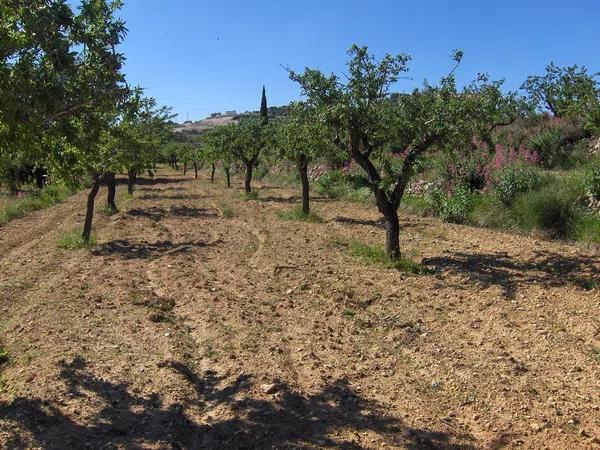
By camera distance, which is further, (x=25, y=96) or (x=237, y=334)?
(x=237, y=334)

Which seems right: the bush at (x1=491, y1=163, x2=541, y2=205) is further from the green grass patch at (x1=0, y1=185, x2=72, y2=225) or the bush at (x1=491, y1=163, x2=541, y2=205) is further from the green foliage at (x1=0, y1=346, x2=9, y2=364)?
the green grass patch at (x1=0, y1=185, x2=72, y2=225)

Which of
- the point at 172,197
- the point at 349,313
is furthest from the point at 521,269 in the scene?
the point at 172,197

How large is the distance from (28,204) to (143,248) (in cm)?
1259

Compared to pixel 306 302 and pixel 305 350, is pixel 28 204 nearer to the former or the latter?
pixel 306 302

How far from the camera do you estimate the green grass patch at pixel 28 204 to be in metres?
20.8

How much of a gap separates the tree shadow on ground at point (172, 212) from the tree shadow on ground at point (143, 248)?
5.70 metres

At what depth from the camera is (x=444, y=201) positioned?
56.2 ft

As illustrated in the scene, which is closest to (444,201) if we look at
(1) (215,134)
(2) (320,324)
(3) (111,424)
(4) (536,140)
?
(4) (536,140)

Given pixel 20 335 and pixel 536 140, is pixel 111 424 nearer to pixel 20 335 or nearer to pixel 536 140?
pixel 20 335

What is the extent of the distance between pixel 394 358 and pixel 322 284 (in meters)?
3.27

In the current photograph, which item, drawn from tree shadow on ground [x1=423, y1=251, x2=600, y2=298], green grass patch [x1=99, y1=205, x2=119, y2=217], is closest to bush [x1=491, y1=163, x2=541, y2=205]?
tree shadow on ground [x1=423, y1=251, x2=600, y2=298]

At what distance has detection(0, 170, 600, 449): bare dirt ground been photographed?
478cm

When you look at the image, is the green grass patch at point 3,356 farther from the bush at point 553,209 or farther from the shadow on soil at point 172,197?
the shadow on soil at point 172,197

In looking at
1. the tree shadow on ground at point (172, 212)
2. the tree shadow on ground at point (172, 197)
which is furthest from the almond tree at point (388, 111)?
the tree shadow on ground at point (172, 197)
